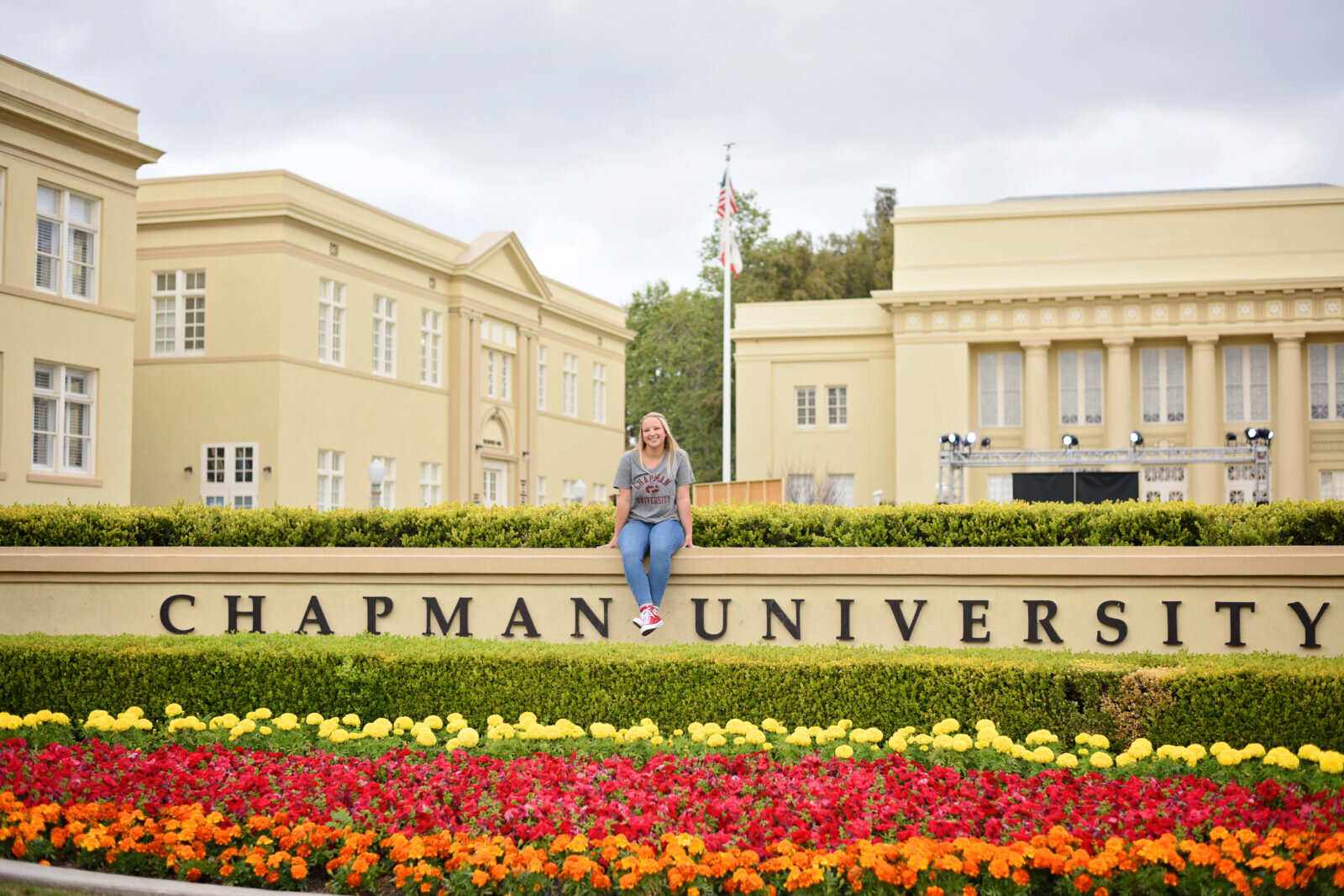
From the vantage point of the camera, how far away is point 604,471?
47031mm

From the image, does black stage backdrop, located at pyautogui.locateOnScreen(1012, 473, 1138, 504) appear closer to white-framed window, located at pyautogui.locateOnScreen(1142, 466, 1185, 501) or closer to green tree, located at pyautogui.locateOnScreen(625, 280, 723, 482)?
white-framed window, located at pyautogui.locateOnScreen(1142, 466, 1185, 501)

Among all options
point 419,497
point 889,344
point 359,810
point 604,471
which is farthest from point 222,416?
point 359,810

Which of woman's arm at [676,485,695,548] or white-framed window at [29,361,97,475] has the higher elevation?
white-framed window at [29,361,97,475]

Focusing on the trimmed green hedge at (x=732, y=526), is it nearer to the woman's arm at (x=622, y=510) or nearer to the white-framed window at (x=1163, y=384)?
the woman's arm at (x=622, y=510)

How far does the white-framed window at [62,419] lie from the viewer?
79.0 ft

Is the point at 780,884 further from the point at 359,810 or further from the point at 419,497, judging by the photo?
the point at 419,497

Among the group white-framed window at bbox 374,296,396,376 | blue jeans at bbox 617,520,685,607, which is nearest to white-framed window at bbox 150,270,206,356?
white-framed window at bbox 374,296,396,376

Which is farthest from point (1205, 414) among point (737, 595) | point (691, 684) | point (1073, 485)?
point (691, 684)

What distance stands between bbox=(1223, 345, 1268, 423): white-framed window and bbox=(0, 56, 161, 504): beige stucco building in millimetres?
31159

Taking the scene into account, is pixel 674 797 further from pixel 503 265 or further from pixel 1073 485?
pixel 503 265

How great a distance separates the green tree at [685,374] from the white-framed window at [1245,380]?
26909 millimetres

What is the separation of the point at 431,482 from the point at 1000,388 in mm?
18177

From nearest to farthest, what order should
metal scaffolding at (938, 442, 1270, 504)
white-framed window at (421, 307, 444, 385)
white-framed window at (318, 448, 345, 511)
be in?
metal scaffolding at (938, 442, 1270, 504) → white-framed window at (318, 448, 345, 511) → white-framed window at (421, 307, 444, 385)

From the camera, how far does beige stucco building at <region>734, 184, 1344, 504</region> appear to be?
37.6m
